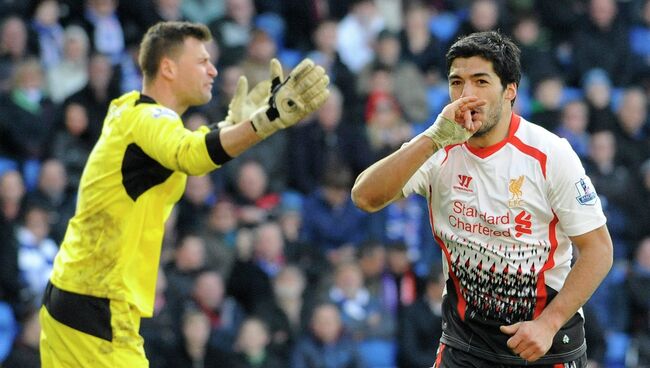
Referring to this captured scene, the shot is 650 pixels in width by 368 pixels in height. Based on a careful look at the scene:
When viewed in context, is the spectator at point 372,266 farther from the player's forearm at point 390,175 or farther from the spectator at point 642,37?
the player's forearm at point 390,175

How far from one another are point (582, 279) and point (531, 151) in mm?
724

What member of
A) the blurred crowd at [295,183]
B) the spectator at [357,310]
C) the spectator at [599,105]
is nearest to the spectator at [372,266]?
the blurred crowd at [295,183]

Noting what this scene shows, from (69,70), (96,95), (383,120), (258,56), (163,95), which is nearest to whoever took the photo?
(163,95)

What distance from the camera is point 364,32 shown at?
15.3 meters

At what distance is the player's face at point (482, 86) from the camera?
6.10 m

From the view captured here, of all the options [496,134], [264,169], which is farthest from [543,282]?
[264,169]

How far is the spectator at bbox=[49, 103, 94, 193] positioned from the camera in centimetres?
1220

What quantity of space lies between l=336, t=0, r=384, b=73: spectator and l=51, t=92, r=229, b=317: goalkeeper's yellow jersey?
828 cm

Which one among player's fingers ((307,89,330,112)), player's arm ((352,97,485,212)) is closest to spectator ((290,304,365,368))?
player's fingers ((307,89,330,112))

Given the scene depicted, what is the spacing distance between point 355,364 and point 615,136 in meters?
5.32

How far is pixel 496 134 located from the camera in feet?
20.6

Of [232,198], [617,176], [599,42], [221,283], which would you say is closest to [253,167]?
[232,198]

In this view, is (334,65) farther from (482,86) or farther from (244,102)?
(482,86)

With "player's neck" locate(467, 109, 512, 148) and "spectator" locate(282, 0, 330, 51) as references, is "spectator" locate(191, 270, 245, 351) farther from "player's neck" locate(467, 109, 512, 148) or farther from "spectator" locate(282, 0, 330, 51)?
"player's neck" locate(467, 109, 512, 148)
